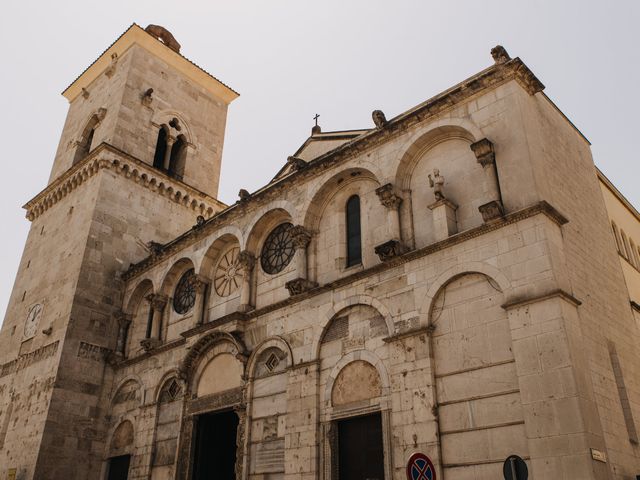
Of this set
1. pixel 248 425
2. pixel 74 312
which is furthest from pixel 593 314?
pixel 74 312

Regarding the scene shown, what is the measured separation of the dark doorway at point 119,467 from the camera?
57.5 feet

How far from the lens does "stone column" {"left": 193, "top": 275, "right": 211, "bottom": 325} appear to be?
17.4 meters

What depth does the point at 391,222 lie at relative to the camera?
13.1 m

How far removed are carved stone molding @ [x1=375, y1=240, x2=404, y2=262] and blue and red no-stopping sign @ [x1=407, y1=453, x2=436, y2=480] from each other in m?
5.10

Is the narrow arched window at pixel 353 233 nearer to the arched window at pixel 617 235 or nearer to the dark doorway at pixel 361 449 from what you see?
the dark doorway at pixel 361 449

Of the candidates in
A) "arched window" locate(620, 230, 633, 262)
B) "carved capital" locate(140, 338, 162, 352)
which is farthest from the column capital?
"arched window" locate(620, 230, 633, 262)

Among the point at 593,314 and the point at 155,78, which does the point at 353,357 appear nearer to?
the point at 593,314

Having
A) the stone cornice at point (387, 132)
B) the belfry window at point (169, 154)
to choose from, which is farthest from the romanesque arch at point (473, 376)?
the belfry window at point (169, 154)

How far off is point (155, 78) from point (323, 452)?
1925 centimetres

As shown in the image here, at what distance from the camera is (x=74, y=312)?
19438 mm

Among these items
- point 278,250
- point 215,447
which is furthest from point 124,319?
point 278,250

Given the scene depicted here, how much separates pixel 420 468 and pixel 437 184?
20.5 ft

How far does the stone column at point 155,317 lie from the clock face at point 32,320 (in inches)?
174

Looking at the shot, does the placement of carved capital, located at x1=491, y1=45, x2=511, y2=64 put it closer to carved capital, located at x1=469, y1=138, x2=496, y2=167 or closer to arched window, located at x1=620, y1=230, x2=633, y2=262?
carved capital, located at x1=469, y1=138, x2=496, y2=167
